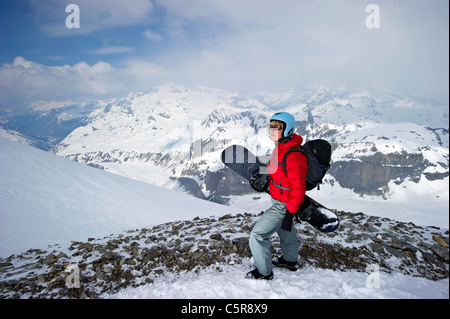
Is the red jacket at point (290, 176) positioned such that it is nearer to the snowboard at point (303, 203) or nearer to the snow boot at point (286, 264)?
the snowboard at point (303, 203)

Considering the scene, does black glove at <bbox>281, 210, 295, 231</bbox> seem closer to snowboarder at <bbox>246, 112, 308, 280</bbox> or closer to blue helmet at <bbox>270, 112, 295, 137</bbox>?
snowboarder at <bbox>246, 112, 308, 280</bbox>

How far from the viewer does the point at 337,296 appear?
4137 millimetres

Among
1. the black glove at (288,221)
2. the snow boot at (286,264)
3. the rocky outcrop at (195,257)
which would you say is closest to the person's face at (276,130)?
the black glove at (288,221)

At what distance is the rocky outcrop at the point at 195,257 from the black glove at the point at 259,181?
190 cm

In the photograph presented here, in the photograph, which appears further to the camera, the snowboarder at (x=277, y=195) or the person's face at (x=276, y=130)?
the person's face at (x=276, y=130)

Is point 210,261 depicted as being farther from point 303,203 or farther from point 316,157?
point 316,157

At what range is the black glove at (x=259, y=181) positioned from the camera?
501 cm

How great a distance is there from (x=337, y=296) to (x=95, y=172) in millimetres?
20976

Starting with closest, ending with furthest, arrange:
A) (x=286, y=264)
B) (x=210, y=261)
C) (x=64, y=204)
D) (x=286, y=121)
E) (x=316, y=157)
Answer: (x=316, y=157), (x=286, y=121), (x=286, y=264), (x=210, y=261), (x=64, y=204)

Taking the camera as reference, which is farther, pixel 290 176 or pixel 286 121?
pixel 286 121

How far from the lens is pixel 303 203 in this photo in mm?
5039

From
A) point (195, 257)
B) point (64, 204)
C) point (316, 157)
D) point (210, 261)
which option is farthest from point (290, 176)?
point (64, 204)

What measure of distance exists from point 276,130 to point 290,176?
3.04 feet
